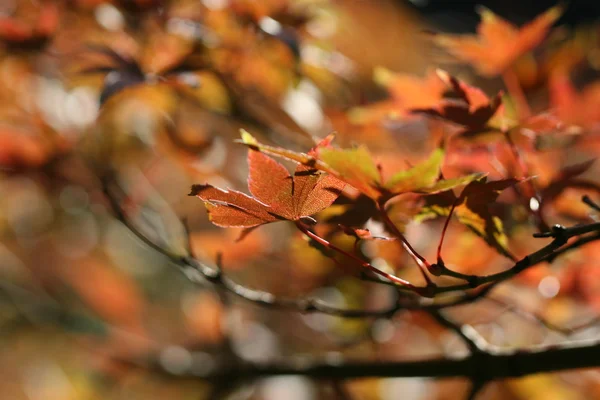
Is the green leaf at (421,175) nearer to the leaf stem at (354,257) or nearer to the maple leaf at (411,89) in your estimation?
the leaf stem at (354,257)

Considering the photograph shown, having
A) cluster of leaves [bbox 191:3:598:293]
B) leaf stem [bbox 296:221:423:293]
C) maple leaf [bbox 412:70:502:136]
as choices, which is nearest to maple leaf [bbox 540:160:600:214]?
cluster of leaves [bbox 191:3:598:293]

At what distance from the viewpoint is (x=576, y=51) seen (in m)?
0.75

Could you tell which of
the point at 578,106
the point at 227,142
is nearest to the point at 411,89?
the point at 578,106

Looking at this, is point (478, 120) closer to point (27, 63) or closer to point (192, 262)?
point (192, 262)

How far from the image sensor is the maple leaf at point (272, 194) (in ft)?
1.20

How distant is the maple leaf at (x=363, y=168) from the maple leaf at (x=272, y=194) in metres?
0.02

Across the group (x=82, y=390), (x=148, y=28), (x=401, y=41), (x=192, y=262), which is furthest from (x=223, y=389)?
(x=401, y=41)

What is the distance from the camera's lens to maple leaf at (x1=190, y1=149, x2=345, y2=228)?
0.36 metres

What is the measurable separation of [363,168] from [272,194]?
6 cm

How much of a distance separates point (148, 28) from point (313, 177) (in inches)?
22.9

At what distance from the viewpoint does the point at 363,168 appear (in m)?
0.35

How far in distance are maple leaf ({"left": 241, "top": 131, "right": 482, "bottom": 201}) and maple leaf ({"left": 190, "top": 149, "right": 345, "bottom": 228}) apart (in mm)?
17

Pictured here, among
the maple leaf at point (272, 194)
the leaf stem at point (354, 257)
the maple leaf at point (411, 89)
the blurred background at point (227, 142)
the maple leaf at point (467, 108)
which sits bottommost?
the blurred background at point (227, 142)

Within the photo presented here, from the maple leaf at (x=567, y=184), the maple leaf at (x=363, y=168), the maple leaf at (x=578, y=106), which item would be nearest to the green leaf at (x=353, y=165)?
the maple leaf at (x=363, y=168)
